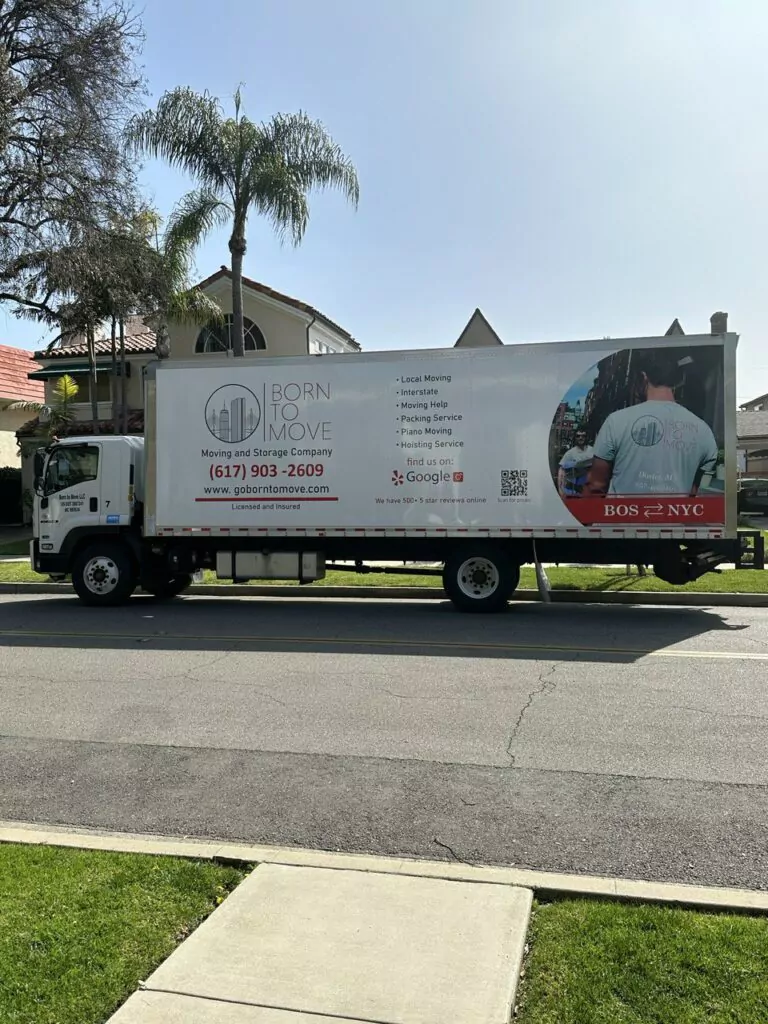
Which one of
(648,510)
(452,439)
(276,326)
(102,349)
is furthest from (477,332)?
(102,349)

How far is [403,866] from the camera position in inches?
159

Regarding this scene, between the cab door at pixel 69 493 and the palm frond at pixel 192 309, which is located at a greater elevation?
the palm frond at pixel 192 309

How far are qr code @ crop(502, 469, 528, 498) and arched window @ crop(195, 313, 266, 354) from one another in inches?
788

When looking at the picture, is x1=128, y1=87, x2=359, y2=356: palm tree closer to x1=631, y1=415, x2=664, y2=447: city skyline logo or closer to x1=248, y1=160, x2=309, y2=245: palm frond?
x1=248, y1=160, x2=309, y2=245: palm frond

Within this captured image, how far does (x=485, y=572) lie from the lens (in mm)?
12273

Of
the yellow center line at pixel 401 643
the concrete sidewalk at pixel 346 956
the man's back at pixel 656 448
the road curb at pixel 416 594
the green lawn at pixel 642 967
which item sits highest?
the man's back at pixel 656 448

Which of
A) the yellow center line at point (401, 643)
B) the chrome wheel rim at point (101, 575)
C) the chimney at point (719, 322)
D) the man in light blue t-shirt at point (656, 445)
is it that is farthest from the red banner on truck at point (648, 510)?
the chrome wheel rim at point (101, 575)

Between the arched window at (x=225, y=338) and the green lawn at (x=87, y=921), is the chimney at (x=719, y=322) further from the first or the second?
the arched window at (x=225, y=338)

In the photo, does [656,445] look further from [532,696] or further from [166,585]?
[166,585]

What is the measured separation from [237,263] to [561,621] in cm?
1571

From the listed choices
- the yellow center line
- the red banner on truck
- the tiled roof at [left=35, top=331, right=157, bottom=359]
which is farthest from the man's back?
the tiled roof at [left=35, top=331, right=157, bottom=359]

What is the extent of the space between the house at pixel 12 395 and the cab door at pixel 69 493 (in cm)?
2265

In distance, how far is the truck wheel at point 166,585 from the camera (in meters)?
13.8

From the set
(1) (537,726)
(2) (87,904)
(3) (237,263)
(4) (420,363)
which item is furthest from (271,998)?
(3) (237,263)
